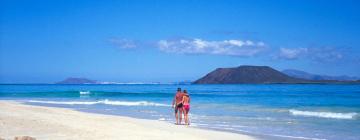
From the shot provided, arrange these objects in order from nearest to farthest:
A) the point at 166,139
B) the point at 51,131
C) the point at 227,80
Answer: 1. the point at 166,139
2. the point at 51,131
3. the point at 227,80

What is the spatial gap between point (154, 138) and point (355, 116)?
1337 cm

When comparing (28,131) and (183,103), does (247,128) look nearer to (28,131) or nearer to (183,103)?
(183,103)

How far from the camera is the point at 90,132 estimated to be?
40.7 feet

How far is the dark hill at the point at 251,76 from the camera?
608ft

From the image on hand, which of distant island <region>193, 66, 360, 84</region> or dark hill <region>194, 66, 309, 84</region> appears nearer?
distant island <region>193, 66, 360, 84</region>

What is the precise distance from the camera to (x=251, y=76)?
19012 cm

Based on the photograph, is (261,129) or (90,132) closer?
(90,132)

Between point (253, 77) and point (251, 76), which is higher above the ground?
point (251, 76)

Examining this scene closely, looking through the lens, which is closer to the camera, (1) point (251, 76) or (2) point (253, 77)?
(2) point (253, 77)

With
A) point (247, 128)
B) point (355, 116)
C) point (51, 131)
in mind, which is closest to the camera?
point (51, 131)

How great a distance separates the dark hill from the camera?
18538 centimetres

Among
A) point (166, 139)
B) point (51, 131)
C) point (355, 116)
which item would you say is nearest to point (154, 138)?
point (166, 139)

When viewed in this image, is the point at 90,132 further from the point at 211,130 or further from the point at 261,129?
the point at 261,129

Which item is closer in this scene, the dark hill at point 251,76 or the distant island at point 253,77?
the distant island at point 253,77
